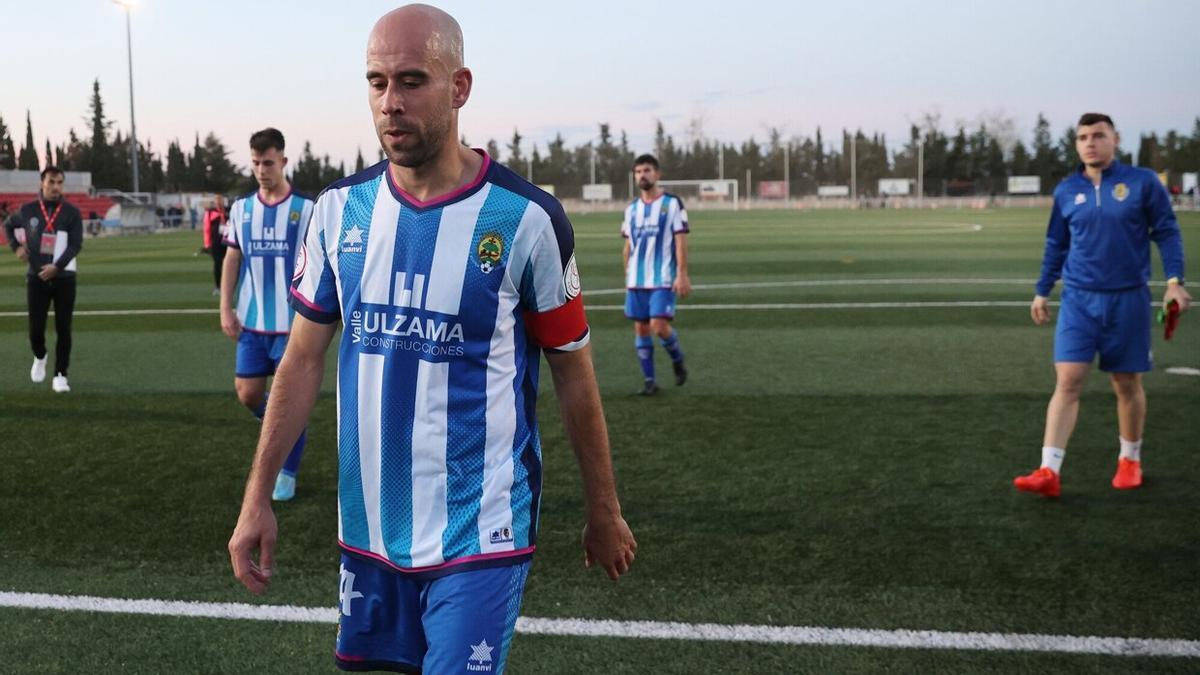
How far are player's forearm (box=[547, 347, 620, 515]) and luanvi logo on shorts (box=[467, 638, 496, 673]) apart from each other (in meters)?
0.44

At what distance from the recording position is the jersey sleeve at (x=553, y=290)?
252cm

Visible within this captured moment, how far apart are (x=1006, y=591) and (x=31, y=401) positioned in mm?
8551

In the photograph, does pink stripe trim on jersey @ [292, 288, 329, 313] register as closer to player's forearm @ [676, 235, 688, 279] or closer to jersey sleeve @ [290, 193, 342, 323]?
jersey sleeve @ [290, 193, 342, 323]

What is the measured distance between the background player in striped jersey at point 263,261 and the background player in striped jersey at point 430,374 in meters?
4.13

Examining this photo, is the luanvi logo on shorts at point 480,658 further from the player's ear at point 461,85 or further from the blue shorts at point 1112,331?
the blue shorts at point 1112,331

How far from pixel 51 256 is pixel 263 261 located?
16.2ft

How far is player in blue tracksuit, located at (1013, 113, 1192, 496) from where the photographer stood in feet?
20.3

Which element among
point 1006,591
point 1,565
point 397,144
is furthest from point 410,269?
point 1,565

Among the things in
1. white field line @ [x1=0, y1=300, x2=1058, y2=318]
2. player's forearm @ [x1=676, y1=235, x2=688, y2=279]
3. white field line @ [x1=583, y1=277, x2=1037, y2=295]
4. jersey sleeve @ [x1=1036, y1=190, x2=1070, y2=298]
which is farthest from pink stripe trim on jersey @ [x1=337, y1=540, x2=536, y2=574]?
white field line @ [x1=583, y1=277, x2=1037, y2=295]

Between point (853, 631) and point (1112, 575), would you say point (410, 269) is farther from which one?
point (1112, 575)

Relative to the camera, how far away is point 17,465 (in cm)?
732

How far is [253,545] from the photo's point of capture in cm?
255

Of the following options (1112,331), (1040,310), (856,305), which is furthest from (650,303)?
(856,305)

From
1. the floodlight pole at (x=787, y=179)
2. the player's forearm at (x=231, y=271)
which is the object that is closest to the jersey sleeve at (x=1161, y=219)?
the player's forearm at (x=231, y=271)
